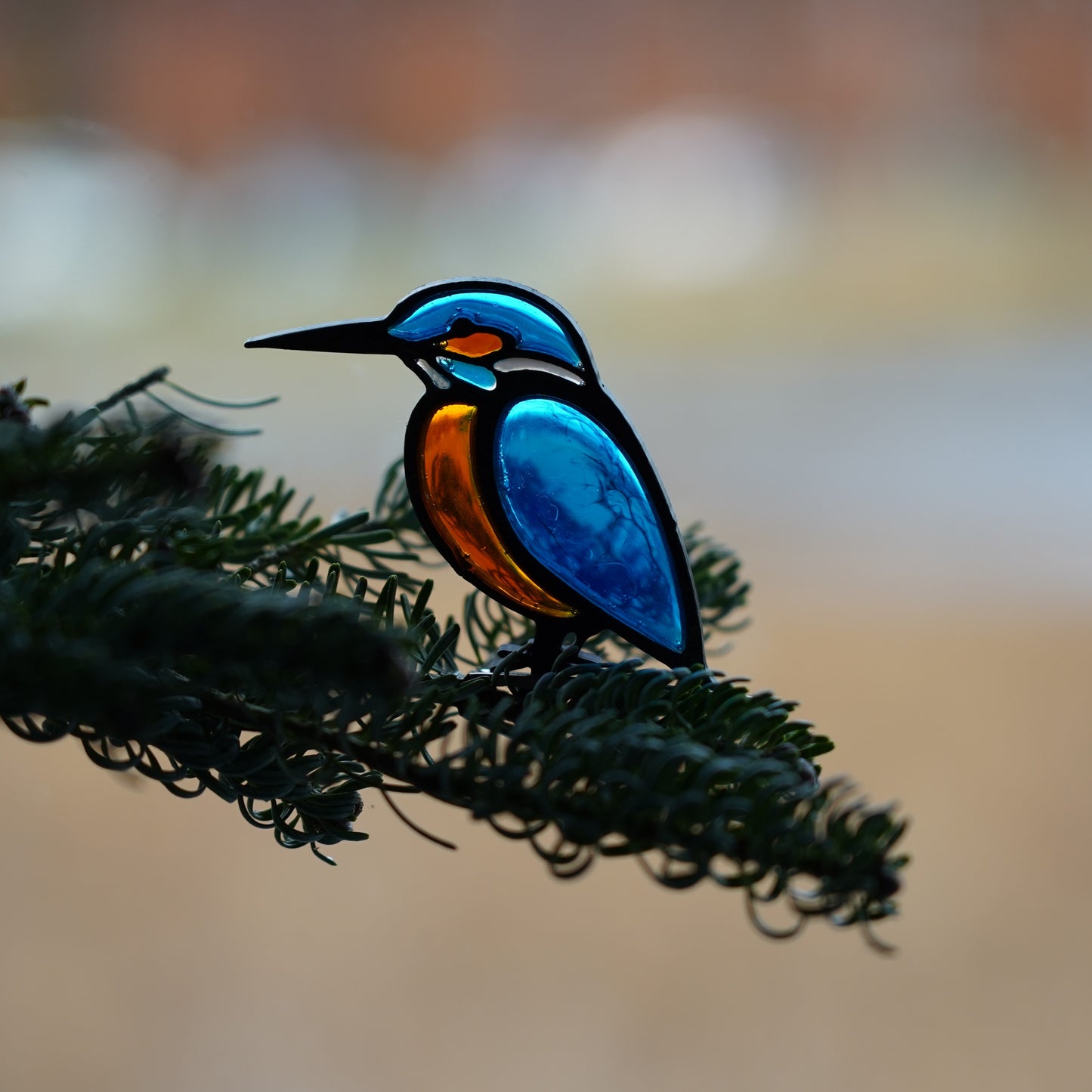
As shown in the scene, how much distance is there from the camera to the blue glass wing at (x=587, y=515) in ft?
0.84

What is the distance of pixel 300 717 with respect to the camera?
180 millimetres

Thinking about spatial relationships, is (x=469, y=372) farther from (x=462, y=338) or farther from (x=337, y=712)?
(x=337, y=712)

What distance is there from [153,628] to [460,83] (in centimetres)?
119

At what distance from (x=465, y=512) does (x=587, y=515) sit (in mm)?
26

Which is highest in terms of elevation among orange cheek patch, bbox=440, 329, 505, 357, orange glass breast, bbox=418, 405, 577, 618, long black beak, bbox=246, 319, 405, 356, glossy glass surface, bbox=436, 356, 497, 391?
orange cheek patch, bbox=440, 329, 505, 357

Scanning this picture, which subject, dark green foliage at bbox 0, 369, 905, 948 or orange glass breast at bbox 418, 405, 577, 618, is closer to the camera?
dark green foliage at bbox 0, 369, 905, 948

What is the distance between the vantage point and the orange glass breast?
26 centimetres

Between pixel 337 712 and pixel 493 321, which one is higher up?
pixel 493 321

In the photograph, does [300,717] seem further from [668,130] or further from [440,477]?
[668,130]

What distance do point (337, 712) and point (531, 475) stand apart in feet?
0.32

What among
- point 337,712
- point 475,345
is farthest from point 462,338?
point 337,712

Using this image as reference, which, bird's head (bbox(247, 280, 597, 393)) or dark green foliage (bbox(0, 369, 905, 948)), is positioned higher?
bird's head (bbox(247, 280, 597, 393))

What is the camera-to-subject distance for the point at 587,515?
0.26 meters

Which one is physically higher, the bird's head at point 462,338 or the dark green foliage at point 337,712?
the bird's head at point 462,338
